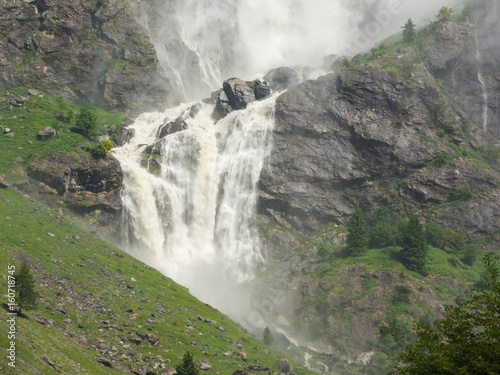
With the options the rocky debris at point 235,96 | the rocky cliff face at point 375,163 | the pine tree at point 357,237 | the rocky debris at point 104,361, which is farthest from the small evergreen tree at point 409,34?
the rocky debris at point 104,361

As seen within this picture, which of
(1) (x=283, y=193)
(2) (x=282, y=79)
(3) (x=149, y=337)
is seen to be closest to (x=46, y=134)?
(1) (x=283, y=193)

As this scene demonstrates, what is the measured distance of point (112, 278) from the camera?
49.8 metres

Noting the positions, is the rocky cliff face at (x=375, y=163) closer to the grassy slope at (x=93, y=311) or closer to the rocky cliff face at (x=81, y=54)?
the grassy slope at (x=93, y=311)

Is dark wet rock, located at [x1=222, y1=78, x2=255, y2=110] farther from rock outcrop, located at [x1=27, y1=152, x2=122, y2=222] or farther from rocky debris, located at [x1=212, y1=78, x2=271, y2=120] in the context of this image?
rock outcrop, located at [x1=27, y1=152, x2=122, y2=222]

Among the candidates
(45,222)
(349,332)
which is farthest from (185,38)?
(349,332)

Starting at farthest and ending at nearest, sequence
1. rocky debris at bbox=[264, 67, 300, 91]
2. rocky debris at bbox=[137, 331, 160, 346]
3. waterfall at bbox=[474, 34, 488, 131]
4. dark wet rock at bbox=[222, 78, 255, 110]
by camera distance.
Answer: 1. rocky debris at bbox=[264, 67, 300, 91]
2. dark wet rock at bbox=[222, 78, 255, 110]
3. waterfall at bbox=[474, 34, 488, 131]
4. rocky debris at bbox=[137, 331, 160, 346]

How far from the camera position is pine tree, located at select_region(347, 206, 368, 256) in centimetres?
7806

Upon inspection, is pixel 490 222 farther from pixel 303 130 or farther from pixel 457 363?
pixel 457 363

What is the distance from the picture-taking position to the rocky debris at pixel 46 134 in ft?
260

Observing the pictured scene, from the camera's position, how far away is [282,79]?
131 metres

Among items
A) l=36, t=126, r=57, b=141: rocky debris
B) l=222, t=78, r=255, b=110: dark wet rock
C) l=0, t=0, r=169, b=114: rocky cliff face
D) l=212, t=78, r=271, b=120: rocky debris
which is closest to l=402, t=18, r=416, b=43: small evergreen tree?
l=212, t=78, r=271, b=120: rocky debris

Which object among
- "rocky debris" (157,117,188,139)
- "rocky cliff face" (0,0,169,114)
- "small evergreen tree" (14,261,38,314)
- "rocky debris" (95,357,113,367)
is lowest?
"rocky debris" (95,357,113,367)

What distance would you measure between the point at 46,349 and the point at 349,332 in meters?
48.1

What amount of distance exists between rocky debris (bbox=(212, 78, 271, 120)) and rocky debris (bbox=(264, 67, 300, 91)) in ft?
49.5
